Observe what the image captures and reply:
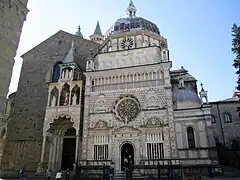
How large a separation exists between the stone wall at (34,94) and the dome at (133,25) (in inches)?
159

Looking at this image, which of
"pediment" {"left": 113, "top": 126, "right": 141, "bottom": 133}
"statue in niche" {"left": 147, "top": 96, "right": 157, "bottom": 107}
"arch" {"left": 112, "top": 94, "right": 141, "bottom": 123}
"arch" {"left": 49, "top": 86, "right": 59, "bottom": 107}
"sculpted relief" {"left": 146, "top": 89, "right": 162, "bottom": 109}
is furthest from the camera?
"arch" {"left": 49, "top": 86, "right": 59, "bottom": 107}

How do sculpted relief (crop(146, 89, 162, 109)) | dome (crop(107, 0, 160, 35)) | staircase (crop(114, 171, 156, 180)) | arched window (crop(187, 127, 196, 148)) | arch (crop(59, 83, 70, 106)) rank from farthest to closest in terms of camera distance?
1. dome (crop(107, 0, 160, 35))
2. arch (crop(59, 83, 70, 106))
3. sculpted relief (crop(146, 89, 162, 109))
4. arched window (crop(187, 127, 196, 148))
5. staircase (crop(114, 171, 156, 180))

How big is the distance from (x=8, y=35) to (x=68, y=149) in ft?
62.3

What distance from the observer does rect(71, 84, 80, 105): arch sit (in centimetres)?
2158

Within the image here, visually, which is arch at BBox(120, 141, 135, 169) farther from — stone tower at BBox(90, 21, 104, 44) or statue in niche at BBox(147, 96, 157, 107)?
stone tower at BBox(90, 21, 104, 44)

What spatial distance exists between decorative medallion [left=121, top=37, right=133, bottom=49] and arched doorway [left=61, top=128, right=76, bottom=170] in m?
10.7

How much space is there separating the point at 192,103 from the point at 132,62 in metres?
6.96

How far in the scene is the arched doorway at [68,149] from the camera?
22344mm

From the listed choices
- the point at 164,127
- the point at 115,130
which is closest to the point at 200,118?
the point at 164,127

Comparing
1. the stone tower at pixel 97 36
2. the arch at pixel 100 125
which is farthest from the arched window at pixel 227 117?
the stone tower at pixel 97 36

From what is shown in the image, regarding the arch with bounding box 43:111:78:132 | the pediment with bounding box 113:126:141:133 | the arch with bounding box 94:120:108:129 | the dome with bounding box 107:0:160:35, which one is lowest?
the pediment with bounding box 113:126:141:133

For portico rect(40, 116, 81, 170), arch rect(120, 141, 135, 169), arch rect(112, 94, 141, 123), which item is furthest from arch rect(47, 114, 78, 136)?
arch rect(120, 141, 135, 169)

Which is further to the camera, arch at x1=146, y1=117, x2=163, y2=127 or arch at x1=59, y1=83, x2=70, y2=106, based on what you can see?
arch at x1=59, y1=83, x2=70, y2=106

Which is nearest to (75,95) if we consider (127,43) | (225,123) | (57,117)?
(57,117)
